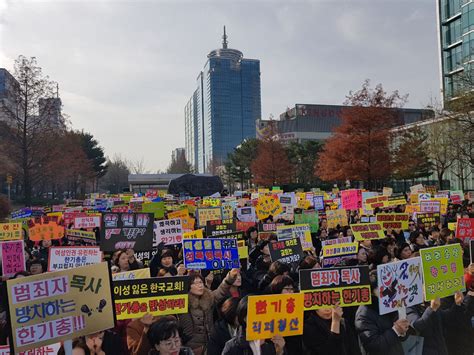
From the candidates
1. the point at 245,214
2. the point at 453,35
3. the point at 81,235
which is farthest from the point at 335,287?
the point at 453,35

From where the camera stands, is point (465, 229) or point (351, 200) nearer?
point (465, 229)

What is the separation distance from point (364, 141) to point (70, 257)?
26762 millimetres

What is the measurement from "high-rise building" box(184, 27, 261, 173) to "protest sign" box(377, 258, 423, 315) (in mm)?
128466

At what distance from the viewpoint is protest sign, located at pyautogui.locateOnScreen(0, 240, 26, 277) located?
7305mm

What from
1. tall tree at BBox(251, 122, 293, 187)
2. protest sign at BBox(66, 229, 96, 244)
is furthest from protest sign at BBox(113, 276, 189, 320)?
tall tree at BBox(251, 122, 293, 187)

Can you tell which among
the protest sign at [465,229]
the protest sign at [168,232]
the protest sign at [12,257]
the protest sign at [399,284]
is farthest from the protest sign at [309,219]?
the protest sign at [399,284]

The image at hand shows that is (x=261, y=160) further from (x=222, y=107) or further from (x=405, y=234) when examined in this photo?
(x=222, y=107)

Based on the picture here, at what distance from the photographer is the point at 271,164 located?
4844 centimetres

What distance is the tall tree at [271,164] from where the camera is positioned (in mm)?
48219

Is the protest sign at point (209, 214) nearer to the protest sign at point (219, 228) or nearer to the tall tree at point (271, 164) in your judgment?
the protest sign at point (219, 228)

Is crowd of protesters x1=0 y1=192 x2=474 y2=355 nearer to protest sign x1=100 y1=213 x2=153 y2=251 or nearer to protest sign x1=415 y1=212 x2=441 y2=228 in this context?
protest sign x1=100 y1=213 x2=153 y2=251

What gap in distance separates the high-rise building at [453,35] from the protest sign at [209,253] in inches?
1706

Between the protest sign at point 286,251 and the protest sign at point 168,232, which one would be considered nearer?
the protest sign at point 286,251

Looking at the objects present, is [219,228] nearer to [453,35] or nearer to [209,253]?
[209,253]
